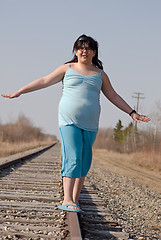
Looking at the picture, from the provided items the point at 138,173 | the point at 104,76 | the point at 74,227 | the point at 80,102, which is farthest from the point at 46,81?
the point at 138,173

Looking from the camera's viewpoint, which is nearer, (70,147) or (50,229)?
(50,229)

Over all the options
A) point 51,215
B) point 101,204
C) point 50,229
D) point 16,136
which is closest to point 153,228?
point 101,204

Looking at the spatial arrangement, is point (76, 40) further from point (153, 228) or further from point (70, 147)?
point (153, 228)

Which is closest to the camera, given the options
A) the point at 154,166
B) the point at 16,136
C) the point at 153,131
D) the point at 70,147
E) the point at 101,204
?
the point at 70,147

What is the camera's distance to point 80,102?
3.02 meters

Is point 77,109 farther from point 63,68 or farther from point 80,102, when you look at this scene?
point 63,68

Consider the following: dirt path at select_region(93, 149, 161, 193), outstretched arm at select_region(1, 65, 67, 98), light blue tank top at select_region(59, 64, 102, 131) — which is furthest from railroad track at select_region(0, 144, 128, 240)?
dirt path at select_region(93, 149, 161, 193)

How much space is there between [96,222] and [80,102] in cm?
114

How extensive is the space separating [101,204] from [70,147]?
1.37m

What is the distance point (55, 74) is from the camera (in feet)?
10.4

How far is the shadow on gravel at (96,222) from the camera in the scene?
272cm

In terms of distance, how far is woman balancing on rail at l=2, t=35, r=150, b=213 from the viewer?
303cm

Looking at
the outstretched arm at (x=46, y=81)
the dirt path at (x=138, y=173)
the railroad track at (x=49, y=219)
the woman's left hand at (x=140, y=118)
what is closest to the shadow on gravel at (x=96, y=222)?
the railroad track at (x=49, y=219)

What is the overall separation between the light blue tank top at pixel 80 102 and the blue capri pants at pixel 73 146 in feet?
0.17
